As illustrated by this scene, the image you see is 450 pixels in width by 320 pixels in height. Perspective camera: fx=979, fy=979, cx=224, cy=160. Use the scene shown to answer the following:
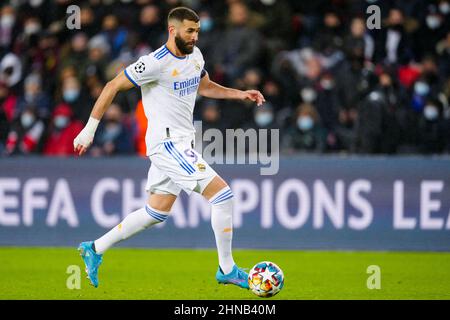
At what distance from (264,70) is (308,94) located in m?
0.82

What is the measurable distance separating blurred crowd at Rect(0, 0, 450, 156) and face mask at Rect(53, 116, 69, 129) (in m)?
0.02

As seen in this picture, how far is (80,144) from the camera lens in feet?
25.9

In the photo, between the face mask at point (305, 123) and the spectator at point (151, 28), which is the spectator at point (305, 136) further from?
the spectator at point (151, 28)

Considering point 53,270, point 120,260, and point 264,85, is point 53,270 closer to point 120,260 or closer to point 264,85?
point 120,260

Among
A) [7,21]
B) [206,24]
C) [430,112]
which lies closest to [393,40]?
[430,112]


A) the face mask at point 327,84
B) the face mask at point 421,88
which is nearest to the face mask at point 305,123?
the face mask at point 327,84

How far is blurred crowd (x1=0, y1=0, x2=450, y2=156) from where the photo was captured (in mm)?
13477

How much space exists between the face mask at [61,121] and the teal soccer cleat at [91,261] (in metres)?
5.43

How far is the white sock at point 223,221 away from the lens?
8.29 metres

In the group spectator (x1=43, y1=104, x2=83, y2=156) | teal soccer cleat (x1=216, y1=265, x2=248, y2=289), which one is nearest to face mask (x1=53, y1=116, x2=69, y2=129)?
spectator (x1=43, y1=104, x2=83, y2=156)

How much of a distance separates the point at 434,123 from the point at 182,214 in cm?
359

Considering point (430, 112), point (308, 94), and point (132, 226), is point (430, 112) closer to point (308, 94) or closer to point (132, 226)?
point (308, 94)

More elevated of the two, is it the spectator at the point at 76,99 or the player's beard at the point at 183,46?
the spectator at the point at 76,99

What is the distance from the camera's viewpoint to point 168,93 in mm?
8414
